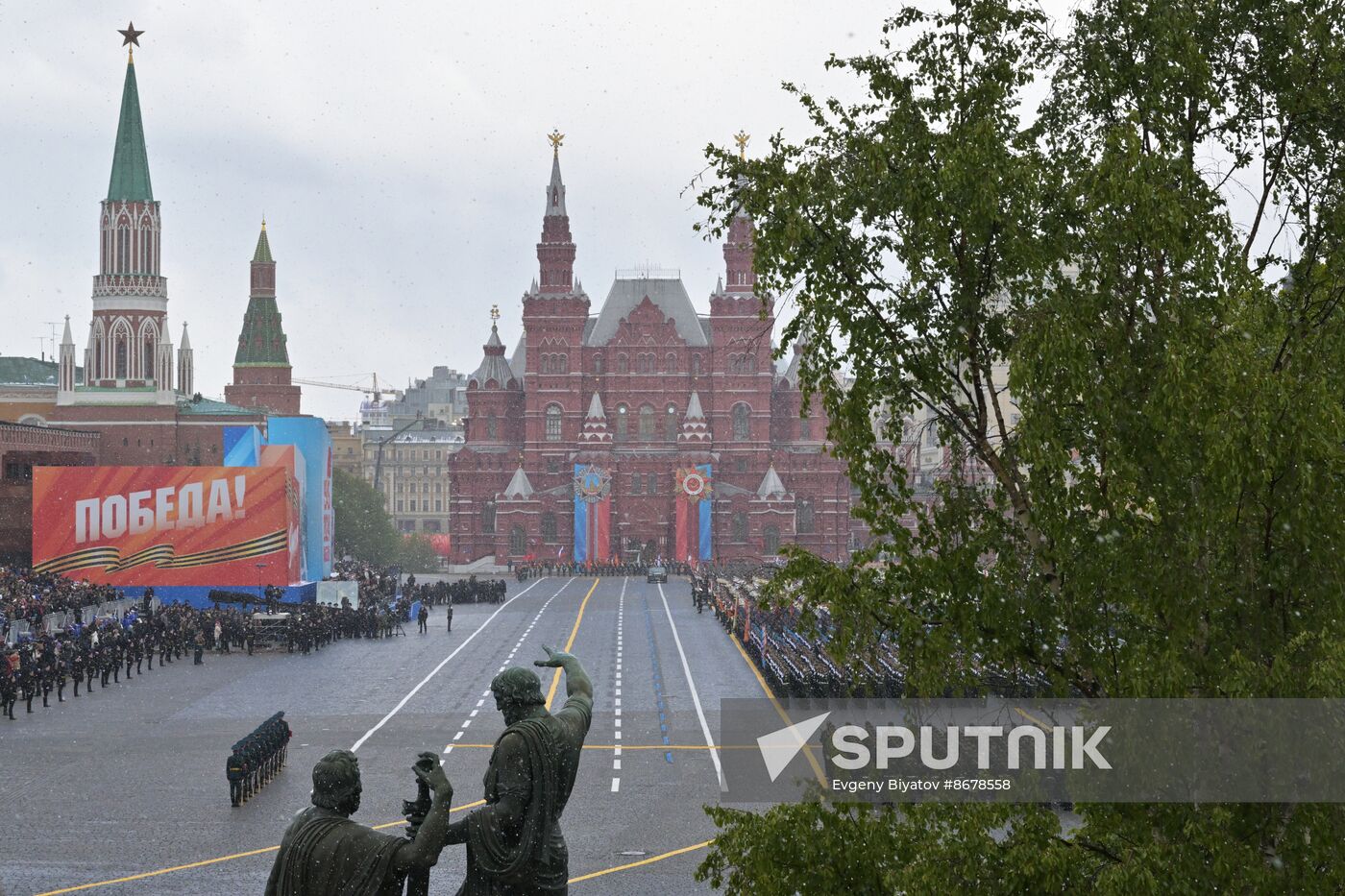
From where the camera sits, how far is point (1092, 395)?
10.2 metres

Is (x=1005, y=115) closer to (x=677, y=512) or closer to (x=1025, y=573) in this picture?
(x=1025, y=573)

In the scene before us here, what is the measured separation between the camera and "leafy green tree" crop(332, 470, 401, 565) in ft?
385

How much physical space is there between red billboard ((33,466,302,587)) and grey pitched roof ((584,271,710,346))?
62.9m

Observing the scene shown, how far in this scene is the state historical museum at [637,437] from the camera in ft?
379

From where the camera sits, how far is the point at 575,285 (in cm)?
12138

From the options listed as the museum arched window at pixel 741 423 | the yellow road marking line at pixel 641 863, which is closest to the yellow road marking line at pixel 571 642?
the yellow road marking line at pixel 641 863

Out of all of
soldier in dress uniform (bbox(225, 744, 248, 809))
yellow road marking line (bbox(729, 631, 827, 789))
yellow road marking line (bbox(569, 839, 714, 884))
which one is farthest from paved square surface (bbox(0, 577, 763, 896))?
yellow road marking line (bbox(729, 631, 827, 789))

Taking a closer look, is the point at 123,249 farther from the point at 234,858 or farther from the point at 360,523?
the point at 234,858

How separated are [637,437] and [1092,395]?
4327 inches

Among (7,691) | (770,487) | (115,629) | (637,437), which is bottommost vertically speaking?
(7,691)

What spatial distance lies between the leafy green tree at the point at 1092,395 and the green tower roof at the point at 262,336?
13213 cm

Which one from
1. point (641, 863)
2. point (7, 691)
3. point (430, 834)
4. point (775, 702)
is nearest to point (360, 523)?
point (7, 691)

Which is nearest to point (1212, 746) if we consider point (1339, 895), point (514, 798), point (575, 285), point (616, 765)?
point (1339, 895)

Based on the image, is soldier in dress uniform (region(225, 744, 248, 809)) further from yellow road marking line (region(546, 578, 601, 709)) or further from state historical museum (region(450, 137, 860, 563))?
state historical museum (region(450, 137, 860, 563))
